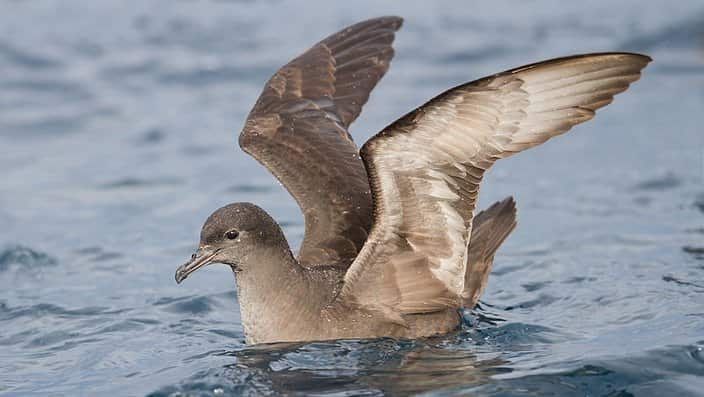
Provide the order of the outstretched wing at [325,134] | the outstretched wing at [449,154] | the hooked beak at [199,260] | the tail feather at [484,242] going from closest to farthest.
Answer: the outstretched wing at [449,154] < the hooked beak at [199,260] < the tail feather at [484,242] < the outstretched wing at [325,134]

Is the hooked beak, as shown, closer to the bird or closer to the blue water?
the bird

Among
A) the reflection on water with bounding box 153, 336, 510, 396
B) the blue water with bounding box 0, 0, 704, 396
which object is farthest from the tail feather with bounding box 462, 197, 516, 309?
the reflection on water with bounding box 153, 336, 510, 396

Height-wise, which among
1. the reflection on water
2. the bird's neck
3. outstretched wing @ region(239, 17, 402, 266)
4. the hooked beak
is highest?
outstretched wing @ region(239, 17, 402, 266)

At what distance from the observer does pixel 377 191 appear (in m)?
6.29

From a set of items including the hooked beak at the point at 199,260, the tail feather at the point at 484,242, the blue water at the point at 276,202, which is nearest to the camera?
the blue water at the point at 276,202

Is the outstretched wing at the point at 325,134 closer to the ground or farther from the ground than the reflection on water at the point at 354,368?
farther from the ground

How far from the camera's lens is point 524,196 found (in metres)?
10.1

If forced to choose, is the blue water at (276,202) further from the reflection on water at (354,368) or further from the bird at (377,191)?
the bird at (377,191)

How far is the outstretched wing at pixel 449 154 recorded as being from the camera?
5.87 metres

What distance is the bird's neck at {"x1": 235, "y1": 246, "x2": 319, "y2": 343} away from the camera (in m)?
6.85

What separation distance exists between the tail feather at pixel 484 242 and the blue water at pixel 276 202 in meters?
0.18

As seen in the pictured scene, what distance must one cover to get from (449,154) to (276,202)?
14.2 feet

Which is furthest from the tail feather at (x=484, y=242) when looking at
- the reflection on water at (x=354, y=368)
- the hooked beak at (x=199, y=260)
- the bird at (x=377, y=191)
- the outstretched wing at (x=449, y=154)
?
the hooked beak at (x=199, y=260)

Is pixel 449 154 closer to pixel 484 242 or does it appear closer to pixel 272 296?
pixel 272 296
